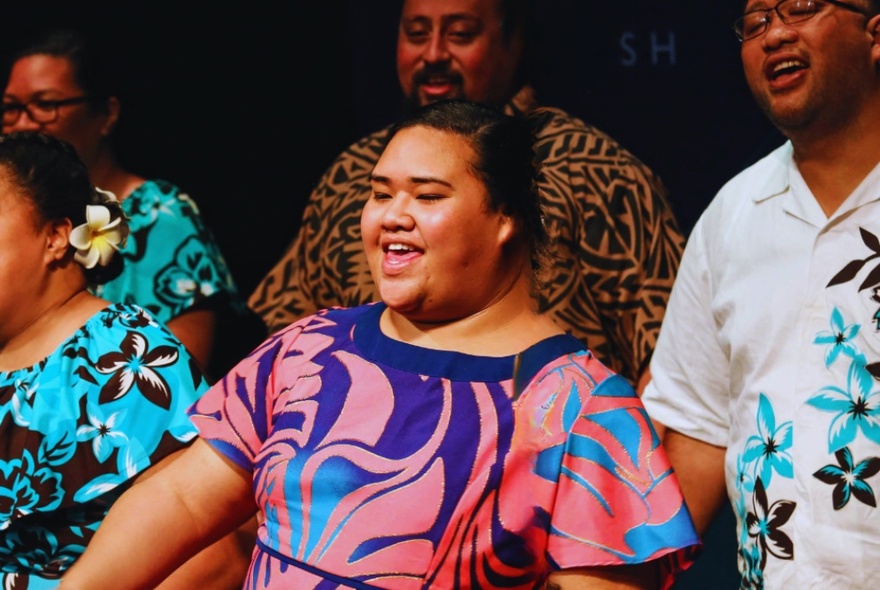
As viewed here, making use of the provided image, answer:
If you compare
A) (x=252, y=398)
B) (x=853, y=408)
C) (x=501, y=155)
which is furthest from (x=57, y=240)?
(x=853, y=408)

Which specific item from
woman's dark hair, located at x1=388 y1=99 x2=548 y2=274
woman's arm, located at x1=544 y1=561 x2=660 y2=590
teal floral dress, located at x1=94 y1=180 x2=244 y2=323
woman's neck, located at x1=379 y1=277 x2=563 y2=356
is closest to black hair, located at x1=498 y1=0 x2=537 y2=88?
teal floral dress, located at x1=94 y1=180 x2=244 y2=323

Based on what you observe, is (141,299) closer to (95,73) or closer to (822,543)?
(95,73)

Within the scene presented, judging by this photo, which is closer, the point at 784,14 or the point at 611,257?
the point at 784,14

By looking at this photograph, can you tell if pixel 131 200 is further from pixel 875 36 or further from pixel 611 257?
pixel 875 36

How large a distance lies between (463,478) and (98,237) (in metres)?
1.05

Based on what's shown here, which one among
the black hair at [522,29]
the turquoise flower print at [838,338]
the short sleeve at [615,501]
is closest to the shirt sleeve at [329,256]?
the black hair at [522,29]

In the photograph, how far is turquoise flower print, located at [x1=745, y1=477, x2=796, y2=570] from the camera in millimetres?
2234

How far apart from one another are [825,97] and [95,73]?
2.01m

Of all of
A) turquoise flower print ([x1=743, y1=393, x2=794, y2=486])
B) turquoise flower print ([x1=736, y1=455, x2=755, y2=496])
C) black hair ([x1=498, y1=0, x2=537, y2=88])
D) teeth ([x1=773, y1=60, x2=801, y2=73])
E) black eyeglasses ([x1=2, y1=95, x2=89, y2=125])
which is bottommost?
turquoise flower print ([x1=736, y1=455, x2=755, y2=496])

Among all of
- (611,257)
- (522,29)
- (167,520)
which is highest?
(522,29)

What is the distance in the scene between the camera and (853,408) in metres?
2.17

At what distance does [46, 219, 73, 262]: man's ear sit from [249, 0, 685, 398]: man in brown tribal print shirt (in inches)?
27.1

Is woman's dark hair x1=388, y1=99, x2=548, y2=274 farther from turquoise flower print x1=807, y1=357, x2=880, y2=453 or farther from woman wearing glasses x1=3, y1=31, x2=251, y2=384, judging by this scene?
woman wearing glasses x1=3, y1=31, x2=251, y2=384

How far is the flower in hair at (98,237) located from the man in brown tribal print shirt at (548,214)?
60 cm
